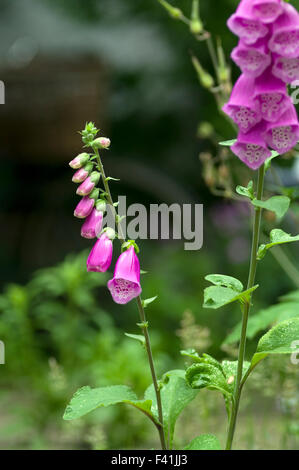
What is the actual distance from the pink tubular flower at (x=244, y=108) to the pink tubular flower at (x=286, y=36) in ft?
0.23

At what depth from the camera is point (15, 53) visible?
15.2 feet

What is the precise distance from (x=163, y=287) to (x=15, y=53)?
7.79ft

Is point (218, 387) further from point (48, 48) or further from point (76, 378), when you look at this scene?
point (48, 48)

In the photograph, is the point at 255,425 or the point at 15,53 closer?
the point at 255,425

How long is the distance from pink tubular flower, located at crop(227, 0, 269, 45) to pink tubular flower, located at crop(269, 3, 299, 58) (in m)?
0.02

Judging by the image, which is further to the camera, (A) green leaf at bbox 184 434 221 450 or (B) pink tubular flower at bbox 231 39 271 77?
(A) green leaf at bbox 184 434 221 450

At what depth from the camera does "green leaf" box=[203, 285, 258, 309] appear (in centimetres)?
92

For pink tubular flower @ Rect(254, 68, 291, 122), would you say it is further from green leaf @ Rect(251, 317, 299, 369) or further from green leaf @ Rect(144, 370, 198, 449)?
green leaf @ Rect(144, 370, 198, 449)

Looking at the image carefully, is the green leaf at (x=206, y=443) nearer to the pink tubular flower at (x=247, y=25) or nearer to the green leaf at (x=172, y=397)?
the green leaf at (x=172, y=397)

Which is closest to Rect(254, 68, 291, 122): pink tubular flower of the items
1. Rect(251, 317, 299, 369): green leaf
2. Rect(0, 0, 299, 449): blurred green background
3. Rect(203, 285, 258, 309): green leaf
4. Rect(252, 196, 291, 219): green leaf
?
Rect(252, 196, 291, 219): green leaf

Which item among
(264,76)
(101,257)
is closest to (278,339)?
(101,257)

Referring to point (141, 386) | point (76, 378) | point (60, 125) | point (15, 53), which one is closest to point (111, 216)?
point (141, 386)

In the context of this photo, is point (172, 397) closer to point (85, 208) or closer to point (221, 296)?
point (221, 296)

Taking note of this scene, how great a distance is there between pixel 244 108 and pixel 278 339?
393 mm
